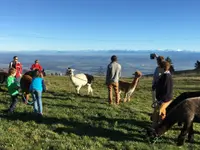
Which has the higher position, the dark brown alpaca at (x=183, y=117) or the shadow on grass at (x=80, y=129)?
the dark brown alpaca at (x=183, y=117)

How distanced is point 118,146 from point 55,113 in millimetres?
4364

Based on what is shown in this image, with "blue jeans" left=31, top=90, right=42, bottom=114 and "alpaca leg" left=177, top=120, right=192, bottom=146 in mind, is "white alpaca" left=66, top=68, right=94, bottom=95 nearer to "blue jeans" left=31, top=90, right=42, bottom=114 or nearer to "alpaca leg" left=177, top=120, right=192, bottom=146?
"blue jeans" left=31, top=90, right=42, bottom=114

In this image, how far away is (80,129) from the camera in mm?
10797

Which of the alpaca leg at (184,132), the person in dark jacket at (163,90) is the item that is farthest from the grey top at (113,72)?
the alpaca leg at (184,132)

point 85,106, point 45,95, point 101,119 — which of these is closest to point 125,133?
point 101,119

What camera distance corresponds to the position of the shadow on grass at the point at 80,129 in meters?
10.2

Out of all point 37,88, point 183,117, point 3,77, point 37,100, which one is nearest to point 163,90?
point 183,117

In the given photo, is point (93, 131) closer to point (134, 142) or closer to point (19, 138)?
point (134, 142)

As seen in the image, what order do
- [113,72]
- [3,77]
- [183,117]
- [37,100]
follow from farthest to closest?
1. [3,77]
2. [113,72]
3. [37,100]
4. [183,117]

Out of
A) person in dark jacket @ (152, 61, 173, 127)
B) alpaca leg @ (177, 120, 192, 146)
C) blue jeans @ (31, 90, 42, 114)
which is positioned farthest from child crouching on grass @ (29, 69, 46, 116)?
alpaca leg @ (177, 120, 192, 146)

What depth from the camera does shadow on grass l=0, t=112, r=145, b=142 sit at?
10.2 metres

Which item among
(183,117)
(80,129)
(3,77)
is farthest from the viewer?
(3,77)

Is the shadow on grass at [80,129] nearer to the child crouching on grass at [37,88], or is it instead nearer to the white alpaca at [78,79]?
the child crouching on grass at [37,88]

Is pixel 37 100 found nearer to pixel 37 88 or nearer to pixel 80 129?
pixel 37 88
